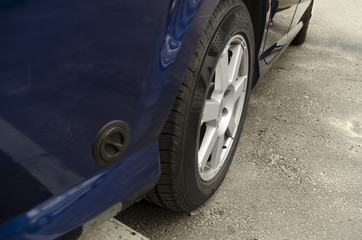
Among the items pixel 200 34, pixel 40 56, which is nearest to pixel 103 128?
pixel 40 56

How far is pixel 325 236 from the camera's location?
170 cm

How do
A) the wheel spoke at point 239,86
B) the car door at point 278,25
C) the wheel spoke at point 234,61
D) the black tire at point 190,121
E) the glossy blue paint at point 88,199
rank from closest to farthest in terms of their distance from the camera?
the glossy blue paint at point 88,199 → the black tire at point 190,121 → the wheel spoke at point 234,61 → the wheel spoke at point 239,86 → the car door at point 278,25

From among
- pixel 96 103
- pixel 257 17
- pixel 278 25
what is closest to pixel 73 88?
pixel 96 103

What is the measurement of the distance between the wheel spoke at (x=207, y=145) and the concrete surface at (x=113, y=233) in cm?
39

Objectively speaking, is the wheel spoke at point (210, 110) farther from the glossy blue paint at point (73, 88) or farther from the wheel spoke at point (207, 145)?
the glossy blue paint at point (73, 88)

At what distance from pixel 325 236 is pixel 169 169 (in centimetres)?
85

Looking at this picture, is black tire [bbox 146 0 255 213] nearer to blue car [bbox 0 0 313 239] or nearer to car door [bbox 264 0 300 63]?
blue car [bbox 0 0 313 239]

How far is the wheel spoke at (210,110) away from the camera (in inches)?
59.9

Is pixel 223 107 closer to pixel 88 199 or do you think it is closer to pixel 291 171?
pixel 291 171

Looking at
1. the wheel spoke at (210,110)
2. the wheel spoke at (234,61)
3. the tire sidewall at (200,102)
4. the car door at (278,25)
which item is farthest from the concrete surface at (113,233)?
the car door at (278,25)

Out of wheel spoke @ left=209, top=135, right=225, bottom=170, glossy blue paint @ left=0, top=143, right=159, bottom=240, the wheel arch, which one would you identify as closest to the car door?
the wheel arch

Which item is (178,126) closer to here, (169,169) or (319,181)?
(169,169)

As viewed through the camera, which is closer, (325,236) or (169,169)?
(169,169)

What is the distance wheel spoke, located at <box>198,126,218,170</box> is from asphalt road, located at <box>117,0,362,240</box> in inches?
12.4
